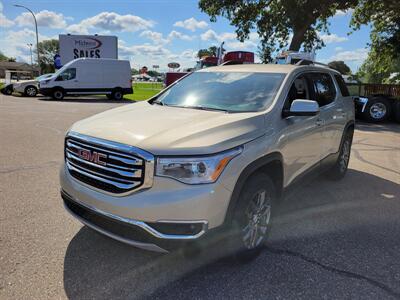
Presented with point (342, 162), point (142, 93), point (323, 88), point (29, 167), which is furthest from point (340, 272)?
point (142, 93)

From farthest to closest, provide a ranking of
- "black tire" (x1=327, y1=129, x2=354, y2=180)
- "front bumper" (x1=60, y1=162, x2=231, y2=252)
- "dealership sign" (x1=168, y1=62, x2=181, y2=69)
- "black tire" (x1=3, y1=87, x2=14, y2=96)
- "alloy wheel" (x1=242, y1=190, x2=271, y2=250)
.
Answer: "dealership sign" (x1=168, y1=62, x2=181, y2=69) → "black tire" (x1=3, y1=87, x2=14, y2=96) → "black tire" (x1=327, y1=129, x2=354, y2=180) → "alloy wheel" (x1=242, y1=190, x2=271, y2=250) → "front bumper" (x1=60, y1=162, x2=231, y2=252)

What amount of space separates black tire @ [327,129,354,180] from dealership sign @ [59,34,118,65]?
88.2ft

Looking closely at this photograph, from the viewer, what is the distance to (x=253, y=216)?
11.1 ft

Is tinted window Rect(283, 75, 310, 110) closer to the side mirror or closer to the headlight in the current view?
the side mirror

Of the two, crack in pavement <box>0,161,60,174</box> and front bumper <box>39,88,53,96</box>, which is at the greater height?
front bumper <box>39,88,53,96</box>

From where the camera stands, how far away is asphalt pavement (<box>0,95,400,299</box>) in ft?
9.70

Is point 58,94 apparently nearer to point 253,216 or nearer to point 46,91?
point 46,91

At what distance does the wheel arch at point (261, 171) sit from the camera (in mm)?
2931

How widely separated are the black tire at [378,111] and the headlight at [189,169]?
13.7 m

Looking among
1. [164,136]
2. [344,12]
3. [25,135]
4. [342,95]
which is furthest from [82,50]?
[164,136]

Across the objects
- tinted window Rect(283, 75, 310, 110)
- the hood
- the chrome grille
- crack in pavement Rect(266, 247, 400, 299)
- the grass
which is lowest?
the grass

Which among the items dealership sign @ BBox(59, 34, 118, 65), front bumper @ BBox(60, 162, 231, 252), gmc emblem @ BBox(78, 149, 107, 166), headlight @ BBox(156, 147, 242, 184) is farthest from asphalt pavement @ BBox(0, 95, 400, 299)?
dealership sign @ BBox(59, 34, 118, 65)

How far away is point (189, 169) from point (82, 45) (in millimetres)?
29455

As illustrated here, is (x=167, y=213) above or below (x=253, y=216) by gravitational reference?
above
